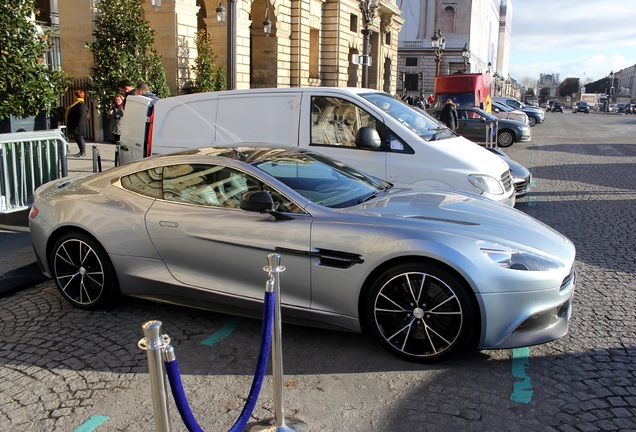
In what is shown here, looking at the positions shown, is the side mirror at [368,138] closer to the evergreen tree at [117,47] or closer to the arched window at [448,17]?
the evergreen tree at [117,47]

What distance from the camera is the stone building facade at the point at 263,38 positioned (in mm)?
19078

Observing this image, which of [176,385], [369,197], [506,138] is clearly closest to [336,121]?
[369,197]

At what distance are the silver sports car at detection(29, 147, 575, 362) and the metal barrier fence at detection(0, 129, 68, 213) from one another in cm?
234

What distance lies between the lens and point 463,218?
410cm

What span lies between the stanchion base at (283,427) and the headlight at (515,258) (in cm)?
158

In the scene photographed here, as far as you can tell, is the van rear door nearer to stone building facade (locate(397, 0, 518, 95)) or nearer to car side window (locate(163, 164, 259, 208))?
car side window (locate(163, 164, 259, 208))

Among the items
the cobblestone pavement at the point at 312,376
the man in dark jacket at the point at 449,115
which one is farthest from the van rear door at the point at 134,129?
the man in dark jacket at the point at 449,115

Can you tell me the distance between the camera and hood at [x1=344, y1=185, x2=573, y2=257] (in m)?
3.88

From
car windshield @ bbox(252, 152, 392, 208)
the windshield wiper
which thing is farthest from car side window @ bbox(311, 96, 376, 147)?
the windshield wiper

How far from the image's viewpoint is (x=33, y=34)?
7.73 meters

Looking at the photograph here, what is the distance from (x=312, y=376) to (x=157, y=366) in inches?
72.0

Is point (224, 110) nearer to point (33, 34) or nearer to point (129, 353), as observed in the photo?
point (33, 34)

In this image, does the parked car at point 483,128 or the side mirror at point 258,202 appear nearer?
the side mirror at point 258,202

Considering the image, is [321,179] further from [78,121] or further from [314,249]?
[78,121]
